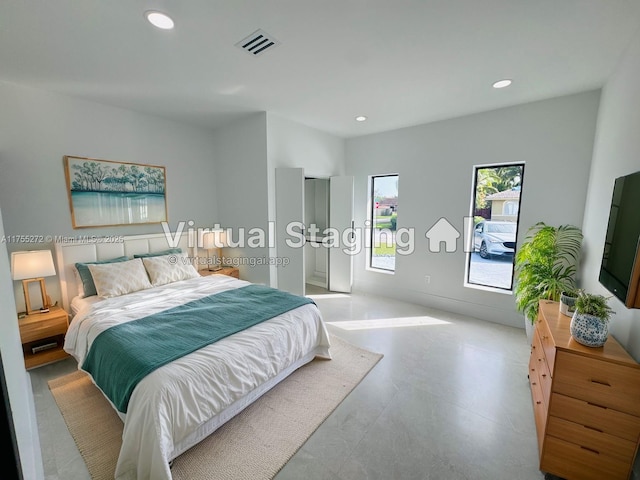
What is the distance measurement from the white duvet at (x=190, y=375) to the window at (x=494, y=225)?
257 cm

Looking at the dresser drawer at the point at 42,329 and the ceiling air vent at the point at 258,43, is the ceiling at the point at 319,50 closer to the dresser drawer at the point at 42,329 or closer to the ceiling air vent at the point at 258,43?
the ceiling air vent at the point at 258,43

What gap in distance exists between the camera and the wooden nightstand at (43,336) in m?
2.49

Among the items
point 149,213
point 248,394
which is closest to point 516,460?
point 248,394

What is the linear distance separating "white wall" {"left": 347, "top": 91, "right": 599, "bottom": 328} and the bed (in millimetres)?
2257

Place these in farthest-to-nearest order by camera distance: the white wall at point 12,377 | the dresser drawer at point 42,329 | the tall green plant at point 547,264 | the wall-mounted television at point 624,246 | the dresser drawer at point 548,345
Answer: the tall green plant at point 547,264
the dresser drawer at point 42,329
the dresser drawer at point 548,345
the wall-mounted television at point 624,246
the white wall at point 12,377

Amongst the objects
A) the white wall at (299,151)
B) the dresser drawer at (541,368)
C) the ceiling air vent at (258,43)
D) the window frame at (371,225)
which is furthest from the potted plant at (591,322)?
the white wall at (299,151)

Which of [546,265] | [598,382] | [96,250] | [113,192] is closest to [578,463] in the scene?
[598,382]

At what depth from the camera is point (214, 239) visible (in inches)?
159

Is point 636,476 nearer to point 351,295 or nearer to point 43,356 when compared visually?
point 351,295

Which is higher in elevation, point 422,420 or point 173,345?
point 173,345

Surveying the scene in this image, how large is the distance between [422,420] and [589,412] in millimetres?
969

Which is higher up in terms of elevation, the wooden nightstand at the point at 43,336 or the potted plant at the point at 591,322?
the potted plant at the point at 591,322

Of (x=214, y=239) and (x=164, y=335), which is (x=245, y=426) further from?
(x=214, y=239)

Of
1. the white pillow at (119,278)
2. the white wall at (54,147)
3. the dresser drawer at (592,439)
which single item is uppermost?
the white wall at (54,147)
